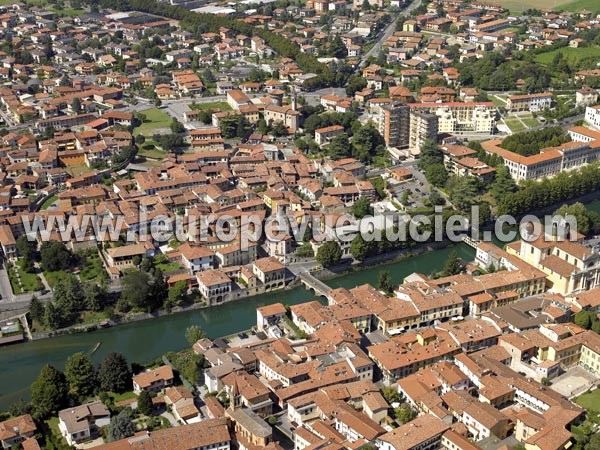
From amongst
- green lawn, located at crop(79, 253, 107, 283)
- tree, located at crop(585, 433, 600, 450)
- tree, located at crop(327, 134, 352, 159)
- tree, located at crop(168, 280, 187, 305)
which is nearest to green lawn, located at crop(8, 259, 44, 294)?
green lawn, located at crop(79, 253, 107, 283)

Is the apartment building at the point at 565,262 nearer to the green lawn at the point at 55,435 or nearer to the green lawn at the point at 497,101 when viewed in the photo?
the green lawn at the point at 55,435

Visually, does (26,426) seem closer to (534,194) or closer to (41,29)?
(534,194)

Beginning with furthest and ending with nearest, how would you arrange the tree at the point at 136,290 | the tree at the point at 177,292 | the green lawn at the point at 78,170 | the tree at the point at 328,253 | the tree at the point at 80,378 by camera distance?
1. the green lawn at the point at 78,170
2. the tree at the point at 328,253
3. the tree at the point at 177,292
4. the tree at the point at 136,290
5. the tree at the point at 80,378

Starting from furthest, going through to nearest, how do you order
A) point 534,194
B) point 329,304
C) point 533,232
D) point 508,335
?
point 534,194, point 533,232, point 329,304, point 508,335

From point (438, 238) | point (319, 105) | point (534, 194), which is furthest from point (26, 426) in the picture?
point (319, 105)

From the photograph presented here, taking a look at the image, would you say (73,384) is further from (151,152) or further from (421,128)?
(421,128)

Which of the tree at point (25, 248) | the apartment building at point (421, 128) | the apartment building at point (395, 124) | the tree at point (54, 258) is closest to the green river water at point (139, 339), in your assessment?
the tree at point (54, 258)

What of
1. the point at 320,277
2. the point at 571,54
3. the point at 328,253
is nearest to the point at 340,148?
the point at 328,253
